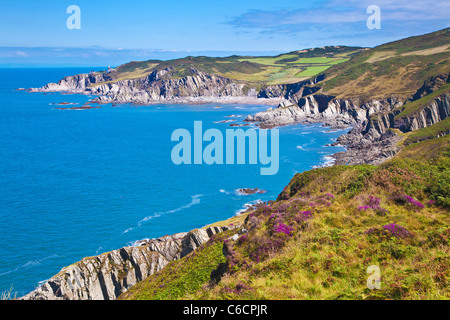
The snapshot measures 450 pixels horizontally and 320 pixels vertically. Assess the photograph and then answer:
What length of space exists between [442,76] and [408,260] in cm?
14366

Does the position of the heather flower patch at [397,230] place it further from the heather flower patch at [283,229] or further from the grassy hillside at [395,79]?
the grassy hillside at [395,79]

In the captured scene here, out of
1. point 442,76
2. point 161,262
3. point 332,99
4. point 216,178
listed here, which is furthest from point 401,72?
point 161,262

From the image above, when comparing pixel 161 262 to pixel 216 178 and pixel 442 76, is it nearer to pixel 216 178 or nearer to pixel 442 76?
pixel 216 178

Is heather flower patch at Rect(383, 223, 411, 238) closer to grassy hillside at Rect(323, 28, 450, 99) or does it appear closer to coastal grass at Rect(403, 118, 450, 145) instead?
coastal grass at Rect(403, 118, 450, 145)

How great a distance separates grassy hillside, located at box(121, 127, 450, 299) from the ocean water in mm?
32682

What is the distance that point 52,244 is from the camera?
5475 centimetres

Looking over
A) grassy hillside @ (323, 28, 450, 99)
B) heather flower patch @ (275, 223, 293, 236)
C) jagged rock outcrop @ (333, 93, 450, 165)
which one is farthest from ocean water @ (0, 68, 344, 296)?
grassy hillside @ (323, 28, 450, 99)

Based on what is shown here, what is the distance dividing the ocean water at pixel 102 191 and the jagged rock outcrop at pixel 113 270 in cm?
1036

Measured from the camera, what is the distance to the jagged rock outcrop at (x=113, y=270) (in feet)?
117
